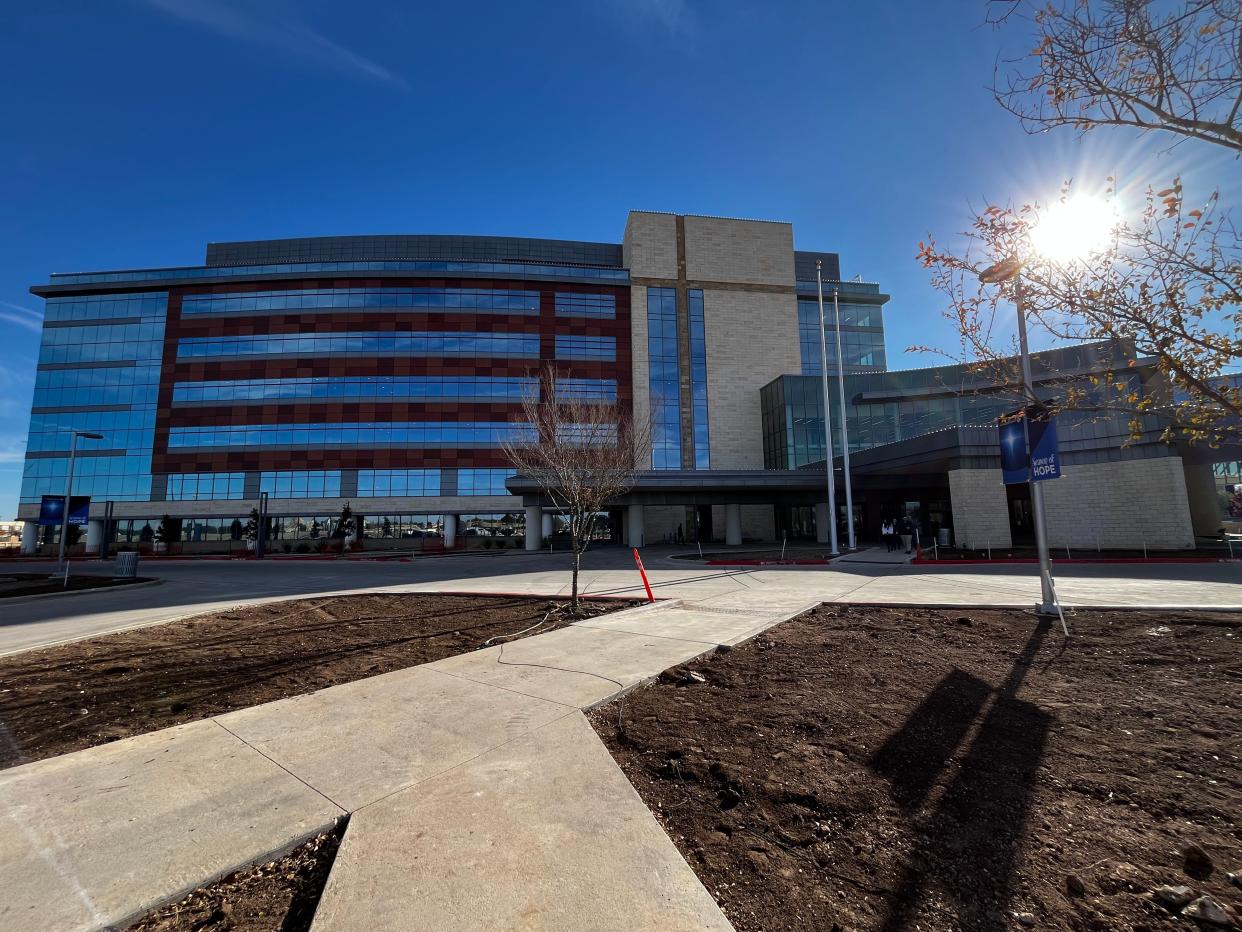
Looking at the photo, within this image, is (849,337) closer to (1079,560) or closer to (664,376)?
(664,376)

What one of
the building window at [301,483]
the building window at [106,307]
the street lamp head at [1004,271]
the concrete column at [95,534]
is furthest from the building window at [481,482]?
the street lamp head at [1004,271]

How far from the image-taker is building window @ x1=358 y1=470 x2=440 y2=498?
158ft

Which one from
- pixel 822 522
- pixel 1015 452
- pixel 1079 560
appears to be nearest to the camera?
pixel 1015 452

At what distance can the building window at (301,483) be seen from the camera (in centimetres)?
4778

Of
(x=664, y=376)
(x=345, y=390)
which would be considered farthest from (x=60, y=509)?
(x=664, y=376)

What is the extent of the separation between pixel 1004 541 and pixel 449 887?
98.7 feet

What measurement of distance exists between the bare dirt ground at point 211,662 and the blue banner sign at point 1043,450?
8435mm

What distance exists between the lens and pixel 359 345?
Answer: 50.6 metres

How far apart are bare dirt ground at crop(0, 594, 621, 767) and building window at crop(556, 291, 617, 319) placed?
43.8 m

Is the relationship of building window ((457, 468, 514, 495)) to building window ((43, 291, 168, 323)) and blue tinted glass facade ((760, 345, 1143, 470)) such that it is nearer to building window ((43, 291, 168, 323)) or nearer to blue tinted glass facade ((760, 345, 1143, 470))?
blue tinted glass facade ((760, 345, 1143, 470))

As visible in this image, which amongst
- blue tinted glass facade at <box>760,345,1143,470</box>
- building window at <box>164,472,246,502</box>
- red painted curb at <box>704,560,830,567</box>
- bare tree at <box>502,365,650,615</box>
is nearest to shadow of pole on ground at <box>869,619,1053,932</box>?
bare tree at <box>502,365,650,615</box>

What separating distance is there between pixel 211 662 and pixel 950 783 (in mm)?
8487

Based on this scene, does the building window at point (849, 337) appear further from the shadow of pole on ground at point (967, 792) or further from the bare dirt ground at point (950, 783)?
the shadow of pole on ground at point (967, 792)

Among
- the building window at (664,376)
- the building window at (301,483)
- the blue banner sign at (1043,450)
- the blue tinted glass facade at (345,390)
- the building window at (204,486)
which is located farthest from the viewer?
the blue tinted glass facade at (345,390)
